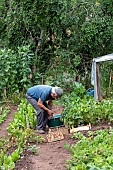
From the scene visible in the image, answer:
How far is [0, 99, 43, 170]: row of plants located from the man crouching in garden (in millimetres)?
338

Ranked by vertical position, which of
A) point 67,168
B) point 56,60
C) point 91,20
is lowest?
point 67,168

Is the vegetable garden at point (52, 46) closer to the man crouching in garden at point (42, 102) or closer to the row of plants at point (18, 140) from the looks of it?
the row of plants at point (18, 140)

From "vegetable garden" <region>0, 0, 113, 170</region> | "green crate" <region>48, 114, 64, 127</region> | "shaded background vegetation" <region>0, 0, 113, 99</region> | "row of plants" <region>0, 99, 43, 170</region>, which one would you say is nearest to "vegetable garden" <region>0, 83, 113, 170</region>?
"row of plants" <region>0, 99, 43, 170</region>

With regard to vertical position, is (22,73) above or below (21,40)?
below

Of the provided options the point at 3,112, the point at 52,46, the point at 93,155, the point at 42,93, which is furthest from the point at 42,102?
the point at 52,46

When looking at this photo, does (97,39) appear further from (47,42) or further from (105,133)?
(105,133)

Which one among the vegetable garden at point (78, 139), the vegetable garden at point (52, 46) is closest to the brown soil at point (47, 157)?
the vegetable garden at point (78, 139)

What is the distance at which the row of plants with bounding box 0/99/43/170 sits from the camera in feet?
19.0

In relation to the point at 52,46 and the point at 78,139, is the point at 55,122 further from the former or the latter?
the point at 52,46

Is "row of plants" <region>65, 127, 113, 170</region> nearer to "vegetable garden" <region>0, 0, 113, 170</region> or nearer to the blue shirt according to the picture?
the blue shirt

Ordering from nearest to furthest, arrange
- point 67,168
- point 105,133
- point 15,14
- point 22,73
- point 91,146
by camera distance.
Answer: point 67,168 → point 91,146 → point 105,133 → point 22,73 → point 15,14

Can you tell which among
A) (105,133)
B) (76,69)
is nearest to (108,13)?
(76,69)

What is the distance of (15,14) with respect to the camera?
45.1 feet

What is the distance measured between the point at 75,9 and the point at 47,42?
5.61 feet
